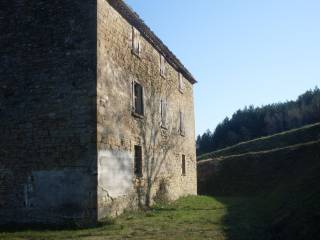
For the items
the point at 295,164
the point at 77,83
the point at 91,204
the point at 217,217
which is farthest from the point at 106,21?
the point at 295,164

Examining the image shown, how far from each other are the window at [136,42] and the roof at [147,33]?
215 mm

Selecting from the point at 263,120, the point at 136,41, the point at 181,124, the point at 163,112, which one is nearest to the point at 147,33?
the point at 136,41

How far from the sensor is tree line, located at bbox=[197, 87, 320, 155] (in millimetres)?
52656

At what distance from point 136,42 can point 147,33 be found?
1.30m

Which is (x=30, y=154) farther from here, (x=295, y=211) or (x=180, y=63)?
(x=180, y=63)

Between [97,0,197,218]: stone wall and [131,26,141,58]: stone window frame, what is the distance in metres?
0.17

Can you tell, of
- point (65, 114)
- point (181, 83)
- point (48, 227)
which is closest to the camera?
point (48, 227)

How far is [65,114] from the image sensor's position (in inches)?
427

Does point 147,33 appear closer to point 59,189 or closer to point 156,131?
point 156,131

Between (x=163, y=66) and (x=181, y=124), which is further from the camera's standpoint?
(x=181, y=124)

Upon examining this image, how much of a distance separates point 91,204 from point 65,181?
3.21 feet

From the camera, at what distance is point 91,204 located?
402 inches

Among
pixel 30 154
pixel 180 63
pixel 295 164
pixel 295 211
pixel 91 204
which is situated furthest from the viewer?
pixel 295 164

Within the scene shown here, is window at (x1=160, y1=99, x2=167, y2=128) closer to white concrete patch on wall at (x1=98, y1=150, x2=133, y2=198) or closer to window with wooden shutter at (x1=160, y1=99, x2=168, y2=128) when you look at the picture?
window with wooden shutter at (x1=160, y1=99, x2=168, y2=128)
